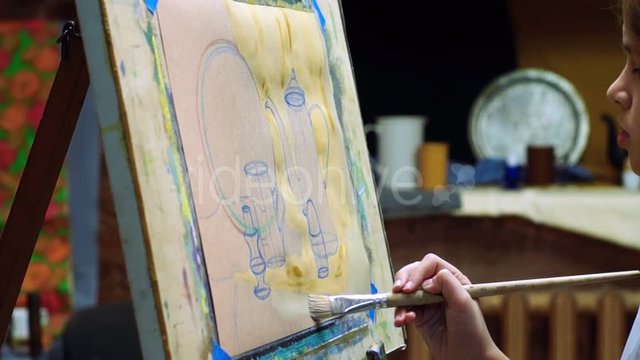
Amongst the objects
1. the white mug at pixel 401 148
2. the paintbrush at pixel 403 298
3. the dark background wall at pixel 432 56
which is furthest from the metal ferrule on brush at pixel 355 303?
the dark background wall at pixel 432 56

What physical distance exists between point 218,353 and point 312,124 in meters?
0.35

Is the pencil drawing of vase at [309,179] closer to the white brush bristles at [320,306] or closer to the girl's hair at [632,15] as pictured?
the white brush bristles at [320,306]

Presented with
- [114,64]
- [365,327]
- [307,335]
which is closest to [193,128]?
[114,64]

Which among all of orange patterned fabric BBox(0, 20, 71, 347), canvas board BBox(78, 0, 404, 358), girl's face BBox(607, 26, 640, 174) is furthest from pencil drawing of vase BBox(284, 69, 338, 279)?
orange patterned fabric BBox(0, 20, 71, 347)

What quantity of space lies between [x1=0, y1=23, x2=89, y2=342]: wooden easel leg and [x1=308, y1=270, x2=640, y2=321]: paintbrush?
0.28 metres

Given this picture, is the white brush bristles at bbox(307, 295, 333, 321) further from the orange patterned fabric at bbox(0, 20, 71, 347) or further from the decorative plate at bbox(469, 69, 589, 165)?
the decorative plate at bbox(469, 69, 589, 165)

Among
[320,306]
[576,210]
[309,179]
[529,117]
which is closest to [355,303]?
[320,306]

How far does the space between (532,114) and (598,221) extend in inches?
20.3

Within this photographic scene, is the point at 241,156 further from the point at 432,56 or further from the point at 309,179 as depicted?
the point at 432,56

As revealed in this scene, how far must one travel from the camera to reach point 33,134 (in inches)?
82.7

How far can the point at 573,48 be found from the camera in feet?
9.37

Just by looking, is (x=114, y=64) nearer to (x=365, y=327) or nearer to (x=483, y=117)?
(x=365, y=327)

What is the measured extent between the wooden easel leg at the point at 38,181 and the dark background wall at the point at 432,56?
2.10 metres

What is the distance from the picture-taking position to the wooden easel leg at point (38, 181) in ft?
2.72
